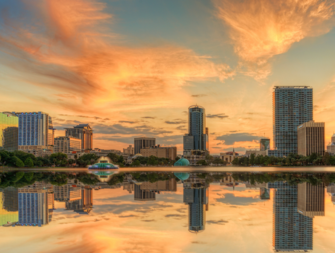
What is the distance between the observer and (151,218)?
20344mm

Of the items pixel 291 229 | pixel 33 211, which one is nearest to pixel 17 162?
pixel 33 211

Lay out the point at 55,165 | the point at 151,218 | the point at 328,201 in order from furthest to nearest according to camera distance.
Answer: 1. the point at 55,165
2. the point at 328,201
3. the point at 151,218

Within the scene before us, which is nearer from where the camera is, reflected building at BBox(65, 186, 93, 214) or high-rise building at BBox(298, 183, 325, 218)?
high-rise building at BBox(298, 183, 325, 218)

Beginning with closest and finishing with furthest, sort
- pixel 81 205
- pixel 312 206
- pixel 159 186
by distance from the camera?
pixel 312 206
pixel 81 205
pixel 159 186

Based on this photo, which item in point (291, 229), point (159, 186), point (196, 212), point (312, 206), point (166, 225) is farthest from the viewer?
point (159, 186)

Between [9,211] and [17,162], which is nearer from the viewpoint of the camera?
[9,211]

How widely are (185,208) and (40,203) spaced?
39.0 feet

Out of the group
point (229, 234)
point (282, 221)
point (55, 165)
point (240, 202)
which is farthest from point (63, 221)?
point (55, 165)

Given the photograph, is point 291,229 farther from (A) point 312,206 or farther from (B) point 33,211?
(B) point 33,211

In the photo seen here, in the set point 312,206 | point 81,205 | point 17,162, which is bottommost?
point 17,162

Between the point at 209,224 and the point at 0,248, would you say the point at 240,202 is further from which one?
the point at 0,248

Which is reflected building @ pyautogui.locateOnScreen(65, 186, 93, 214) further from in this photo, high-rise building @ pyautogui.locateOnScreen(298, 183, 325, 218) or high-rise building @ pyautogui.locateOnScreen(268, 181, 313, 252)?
high-rise building @ pyautogui.locateOnScreen(298, 183, 325, 218)

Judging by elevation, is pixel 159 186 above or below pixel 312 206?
below

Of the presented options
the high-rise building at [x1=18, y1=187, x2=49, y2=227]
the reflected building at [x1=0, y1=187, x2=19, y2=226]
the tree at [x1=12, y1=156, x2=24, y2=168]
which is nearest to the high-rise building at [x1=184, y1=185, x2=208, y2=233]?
the high-rise building at [x1=18, y1=187, x2=49, y2=227]
